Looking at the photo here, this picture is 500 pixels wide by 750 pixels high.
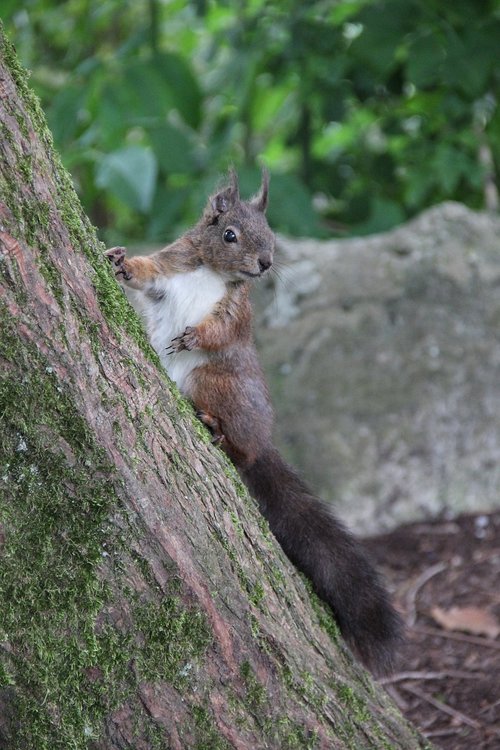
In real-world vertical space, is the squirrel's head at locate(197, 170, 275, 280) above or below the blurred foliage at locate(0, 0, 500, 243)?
below

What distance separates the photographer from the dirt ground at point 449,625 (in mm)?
2701

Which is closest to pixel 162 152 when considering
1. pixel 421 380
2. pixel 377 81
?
pixel 377 81

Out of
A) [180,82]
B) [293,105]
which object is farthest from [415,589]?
[293,105]

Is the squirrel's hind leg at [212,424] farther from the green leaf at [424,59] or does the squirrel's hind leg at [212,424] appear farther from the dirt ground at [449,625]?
the green leaf at [424,59]

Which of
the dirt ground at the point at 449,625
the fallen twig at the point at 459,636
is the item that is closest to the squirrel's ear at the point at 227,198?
the dirt ground at the point at 449,625

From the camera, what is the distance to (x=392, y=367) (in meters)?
4.39

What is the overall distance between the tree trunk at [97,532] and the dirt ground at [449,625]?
37.5 inches

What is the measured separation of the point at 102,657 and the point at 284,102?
488 cm

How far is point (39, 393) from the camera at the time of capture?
148 cm

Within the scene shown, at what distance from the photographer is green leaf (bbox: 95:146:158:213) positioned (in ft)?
13.9

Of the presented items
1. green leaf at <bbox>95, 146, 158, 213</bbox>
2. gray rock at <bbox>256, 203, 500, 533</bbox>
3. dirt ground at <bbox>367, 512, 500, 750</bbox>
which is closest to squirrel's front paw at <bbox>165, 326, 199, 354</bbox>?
dirt ground at <bbox>367, 512, 500, 750</bbox>

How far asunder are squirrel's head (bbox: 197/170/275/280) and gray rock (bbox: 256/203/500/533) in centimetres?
147

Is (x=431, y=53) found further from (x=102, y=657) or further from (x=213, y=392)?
(x=102, y=657)

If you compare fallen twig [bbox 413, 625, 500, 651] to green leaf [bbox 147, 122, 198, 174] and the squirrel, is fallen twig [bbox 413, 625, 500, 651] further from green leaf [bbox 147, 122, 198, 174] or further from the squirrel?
green leaf [bbox 147, 122, 198, 174]
